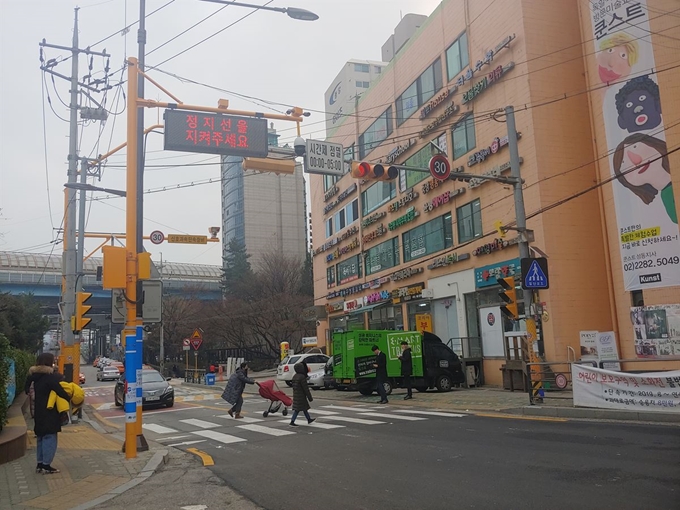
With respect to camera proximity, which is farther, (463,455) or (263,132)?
(263,132)

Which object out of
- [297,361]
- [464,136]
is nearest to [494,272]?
[464,136]

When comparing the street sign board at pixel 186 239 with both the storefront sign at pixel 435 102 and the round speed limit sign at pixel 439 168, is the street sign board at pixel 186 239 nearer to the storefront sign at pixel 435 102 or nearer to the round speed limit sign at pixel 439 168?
the round speed limit sign at pixel 439 168

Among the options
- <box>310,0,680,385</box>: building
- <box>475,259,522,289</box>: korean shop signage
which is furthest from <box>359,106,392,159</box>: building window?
<box>475,259,522,289</box>: korean shop signage

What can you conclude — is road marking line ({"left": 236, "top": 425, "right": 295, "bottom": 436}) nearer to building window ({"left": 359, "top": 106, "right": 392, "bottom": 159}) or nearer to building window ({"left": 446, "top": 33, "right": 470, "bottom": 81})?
building window ({"left": 446, "top": 33, "right": 470, "bottom": 81})

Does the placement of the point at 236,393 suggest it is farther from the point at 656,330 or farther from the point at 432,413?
the point at 656,330

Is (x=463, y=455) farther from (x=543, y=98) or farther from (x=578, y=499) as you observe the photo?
(x=543, y=98)

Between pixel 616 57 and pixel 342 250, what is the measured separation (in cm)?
2595

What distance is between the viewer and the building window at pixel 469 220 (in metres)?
26.8

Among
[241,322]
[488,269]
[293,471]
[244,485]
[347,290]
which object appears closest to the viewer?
[244,485]

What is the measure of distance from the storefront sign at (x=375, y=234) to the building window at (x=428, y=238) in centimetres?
251

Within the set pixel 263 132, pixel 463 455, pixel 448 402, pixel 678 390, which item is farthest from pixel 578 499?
pixel 448 402

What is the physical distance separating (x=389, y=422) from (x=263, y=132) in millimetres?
7411

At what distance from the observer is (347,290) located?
42.8 metres

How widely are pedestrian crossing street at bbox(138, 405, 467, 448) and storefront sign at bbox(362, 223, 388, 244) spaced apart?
19.2 metres
